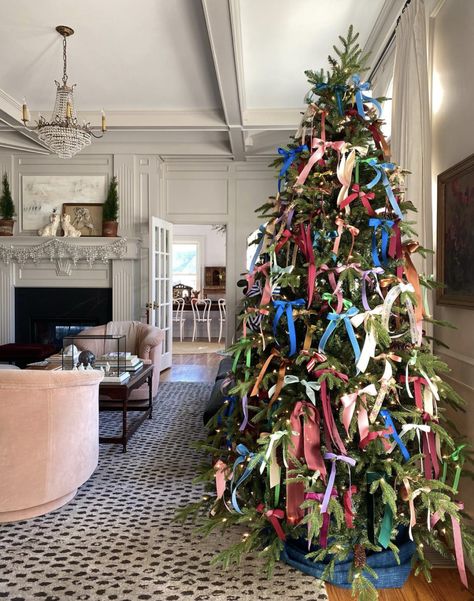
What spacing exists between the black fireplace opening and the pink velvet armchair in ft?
5.07

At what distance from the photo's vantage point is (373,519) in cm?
191

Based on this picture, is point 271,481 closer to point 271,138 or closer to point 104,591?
point 104,591

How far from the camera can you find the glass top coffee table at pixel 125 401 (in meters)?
3.47

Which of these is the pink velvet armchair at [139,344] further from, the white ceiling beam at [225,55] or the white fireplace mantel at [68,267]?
the white ceiling beam at [225,55]

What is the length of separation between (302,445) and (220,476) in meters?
0.41

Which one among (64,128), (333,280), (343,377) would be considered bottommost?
(343,377)

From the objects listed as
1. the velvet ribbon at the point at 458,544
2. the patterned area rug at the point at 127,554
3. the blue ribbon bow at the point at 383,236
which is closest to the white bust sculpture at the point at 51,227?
the patterned area rug at the point at 127,554

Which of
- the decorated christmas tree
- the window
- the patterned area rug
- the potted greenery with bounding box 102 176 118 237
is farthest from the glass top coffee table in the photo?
the window

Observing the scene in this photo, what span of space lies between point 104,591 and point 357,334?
1.43 meters

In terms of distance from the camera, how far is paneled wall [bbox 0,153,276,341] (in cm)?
672

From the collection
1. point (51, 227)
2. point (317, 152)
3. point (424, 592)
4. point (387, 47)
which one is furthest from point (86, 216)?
point (424, 592)

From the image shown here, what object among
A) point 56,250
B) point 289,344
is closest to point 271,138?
point 56,250

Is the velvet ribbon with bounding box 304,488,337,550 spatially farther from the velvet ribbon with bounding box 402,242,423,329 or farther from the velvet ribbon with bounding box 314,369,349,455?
the velvet ribbon with bounding box 402,242,423,329

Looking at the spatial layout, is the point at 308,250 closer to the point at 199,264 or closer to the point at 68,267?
the point at 68,267
